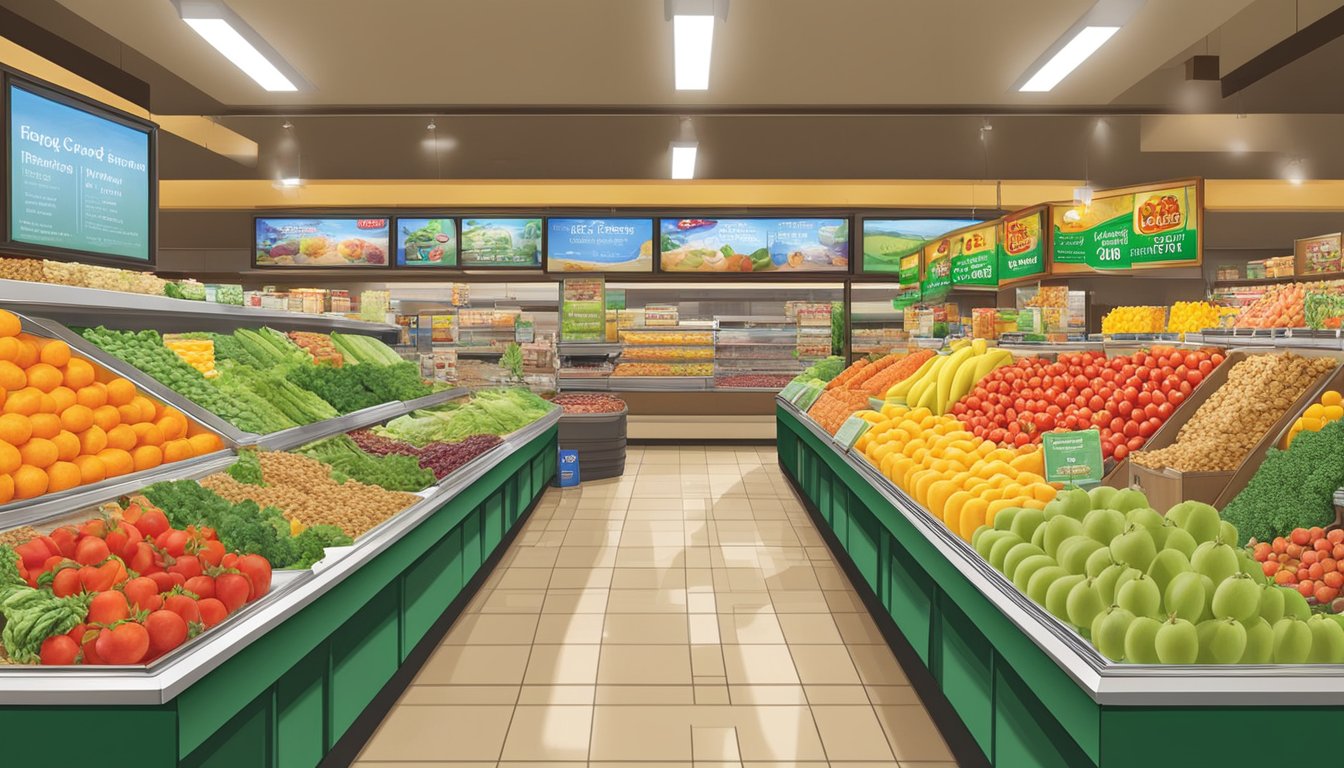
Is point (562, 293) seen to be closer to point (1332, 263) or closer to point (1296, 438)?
point (1296, 438)

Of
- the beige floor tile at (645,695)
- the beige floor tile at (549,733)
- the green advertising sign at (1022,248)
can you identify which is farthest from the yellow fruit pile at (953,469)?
the green advertising sign at (1022,248)

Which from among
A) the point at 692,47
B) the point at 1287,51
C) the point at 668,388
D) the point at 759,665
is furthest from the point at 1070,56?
the point at 668,388

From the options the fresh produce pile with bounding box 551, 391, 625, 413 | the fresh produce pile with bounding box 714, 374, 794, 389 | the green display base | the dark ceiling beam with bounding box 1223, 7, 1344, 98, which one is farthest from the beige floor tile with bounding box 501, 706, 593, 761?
the fresh produce pile with bounding box 714, 374, 794, 389

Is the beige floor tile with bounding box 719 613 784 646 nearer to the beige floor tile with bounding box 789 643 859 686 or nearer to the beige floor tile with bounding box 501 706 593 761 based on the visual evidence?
the beige floor tile with bounding box 789 643 859 686

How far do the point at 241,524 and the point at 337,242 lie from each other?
843cm

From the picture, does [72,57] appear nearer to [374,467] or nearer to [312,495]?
[374,467]

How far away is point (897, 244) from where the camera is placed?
33.2ft

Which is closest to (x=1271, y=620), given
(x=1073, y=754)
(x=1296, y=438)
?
(x=1073, y=754)

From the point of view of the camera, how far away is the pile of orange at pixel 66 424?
2.39m

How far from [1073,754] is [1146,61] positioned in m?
6.39

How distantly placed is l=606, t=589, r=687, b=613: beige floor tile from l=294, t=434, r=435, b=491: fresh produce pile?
1.28 meters

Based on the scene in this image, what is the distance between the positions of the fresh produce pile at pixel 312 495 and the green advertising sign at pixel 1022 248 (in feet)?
15.3

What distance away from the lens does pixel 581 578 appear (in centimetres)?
500

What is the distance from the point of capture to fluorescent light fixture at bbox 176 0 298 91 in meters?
4.67
